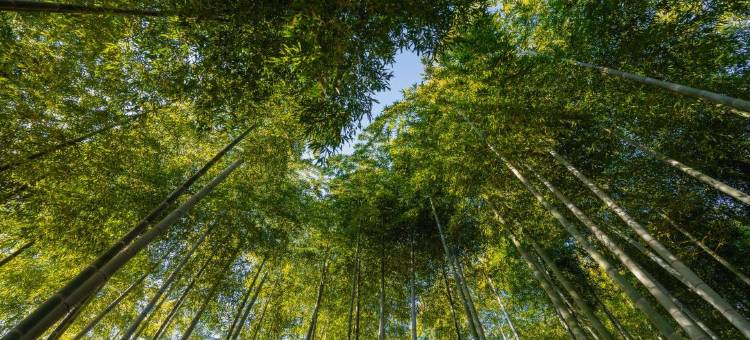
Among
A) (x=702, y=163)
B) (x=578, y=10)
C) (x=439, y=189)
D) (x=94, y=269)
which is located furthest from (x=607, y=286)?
(x=94, y=269)

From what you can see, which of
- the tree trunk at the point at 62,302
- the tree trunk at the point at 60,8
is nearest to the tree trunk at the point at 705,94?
the tree trunk at the point at 60,8

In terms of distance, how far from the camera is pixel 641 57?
4.43 meters

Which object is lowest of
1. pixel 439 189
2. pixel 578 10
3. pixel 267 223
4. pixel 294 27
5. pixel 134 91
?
pixel 294 27

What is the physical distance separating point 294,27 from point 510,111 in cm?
403

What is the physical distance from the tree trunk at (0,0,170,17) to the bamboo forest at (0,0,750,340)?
0.07ft

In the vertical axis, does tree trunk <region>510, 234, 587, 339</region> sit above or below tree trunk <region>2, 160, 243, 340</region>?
above

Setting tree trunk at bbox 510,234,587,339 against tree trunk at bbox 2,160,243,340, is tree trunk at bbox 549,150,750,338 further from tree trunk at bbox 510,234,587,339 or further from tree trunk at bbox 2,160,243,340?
tree trunk at bbox 2,160,243,340

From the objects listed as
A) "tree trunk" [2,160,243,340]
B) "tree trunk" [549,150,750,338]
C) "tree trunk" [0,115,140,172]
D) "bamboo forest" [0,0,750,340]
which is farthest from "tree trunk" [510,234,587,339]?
"tree trunk" [0,115,140,172]

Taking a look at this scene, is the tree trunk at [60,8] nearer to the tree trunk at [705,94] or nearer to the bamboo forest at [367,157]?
the bamboo forest at [367,157]

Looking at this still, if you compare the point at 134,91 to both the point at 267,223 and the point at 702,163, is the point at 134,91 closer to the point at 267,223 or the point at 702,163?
the point at 267,223

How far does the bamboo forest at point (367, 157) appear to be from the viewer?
2.92 meters

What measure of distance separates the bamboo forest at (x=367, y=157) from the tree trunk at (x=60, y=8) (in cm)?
2

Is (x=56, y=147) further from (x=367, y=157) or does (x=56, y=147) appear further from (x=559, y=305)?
(x=559, y=305)

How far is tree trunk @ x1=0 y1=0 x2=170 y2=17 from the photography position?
1.90m
